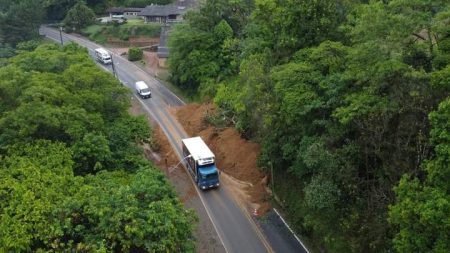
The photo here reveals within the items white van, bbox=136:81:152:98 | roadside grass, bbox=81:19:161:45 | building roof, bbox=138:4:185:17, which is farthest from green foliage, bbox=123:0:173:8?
white van, bbox=136:81:152:98

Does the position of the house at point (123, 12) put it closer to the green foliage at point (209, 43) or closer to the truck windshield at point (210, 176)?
the green foliage at point (209, 43)

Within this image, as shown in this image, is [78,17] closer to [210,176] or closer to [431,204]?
[210,176]

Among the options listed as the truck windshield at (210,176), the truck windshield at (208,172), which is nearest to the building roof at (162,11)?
the truck windshield at (208,172)

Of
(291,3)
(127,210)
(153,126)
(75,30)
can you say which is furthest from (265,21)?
(75,30)

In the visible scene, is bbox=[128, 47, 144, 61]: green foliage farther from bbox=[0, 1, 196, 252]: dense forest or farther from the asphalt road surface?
bbox=[0, 1, 196, 252]: dense forest

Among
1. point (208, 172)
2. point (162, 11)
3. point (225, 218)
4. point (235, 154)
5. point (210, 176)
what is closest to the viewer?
point (225, 218)

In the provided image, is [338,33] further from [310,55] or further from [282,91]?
[282,91]

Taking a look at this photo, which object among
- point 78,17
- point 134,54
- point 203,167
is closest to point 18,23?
point 78,17
